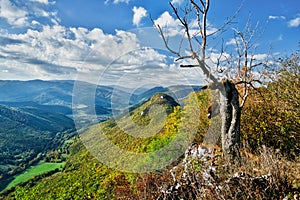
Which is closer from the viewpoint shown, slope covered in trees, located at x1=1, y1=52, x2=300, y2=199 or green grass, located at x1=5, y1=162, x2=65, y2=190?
slope covered in trees, located at x1=1, y1=52, x2=300, y2=199

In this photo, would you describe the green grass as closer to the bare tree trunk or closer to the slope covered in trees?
the slope covered in trees

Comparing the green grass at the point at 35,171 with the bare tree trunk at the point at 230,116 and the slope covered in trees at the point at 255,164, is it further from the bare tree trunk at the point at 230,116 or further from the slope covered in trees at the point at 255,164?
the bare tree trunk at the point at 230,116

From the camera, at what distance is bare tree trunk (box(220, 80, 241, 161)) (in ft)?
27.7

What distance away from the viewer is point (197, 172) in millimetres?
6281


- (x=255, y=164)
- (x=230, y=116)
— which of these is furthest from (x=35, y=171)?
(x=255, y=164)

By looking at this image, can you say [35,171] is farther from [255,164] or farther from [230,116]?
[255,164]

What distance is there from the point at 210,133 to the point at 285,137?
4.79 metres

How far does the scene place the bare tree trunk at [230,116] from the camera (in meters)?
8.43

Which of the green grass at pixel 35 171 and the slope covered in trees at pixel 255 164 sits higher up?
the slope covered in trees at pixel 255 164

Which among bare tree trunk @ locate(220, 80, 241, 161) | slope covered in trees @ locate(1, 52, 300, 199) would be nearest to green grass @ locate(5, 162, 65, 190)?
slope covered in trees @ locate(1, 52, 300, 199)

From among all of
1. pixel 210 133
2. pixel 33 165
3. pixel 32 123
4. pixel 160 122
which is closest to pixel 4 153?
pixel 33 165

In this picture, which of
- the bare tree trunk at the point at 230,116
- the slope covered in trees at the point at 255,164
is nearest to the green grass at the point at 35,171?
the slope covered in trees at the point at 255,164

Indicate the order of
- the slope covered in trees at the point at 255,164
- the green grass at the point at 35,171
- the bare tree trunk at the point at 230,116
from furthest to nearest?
the green grass at the point at 35,171, the bare tree trunk at the point at 230,116, the slope covered in trees at the point at 255,164

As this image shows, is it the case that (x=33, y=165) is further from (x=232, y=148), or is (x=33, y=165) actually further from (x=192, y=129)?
(x=232, y=148)
